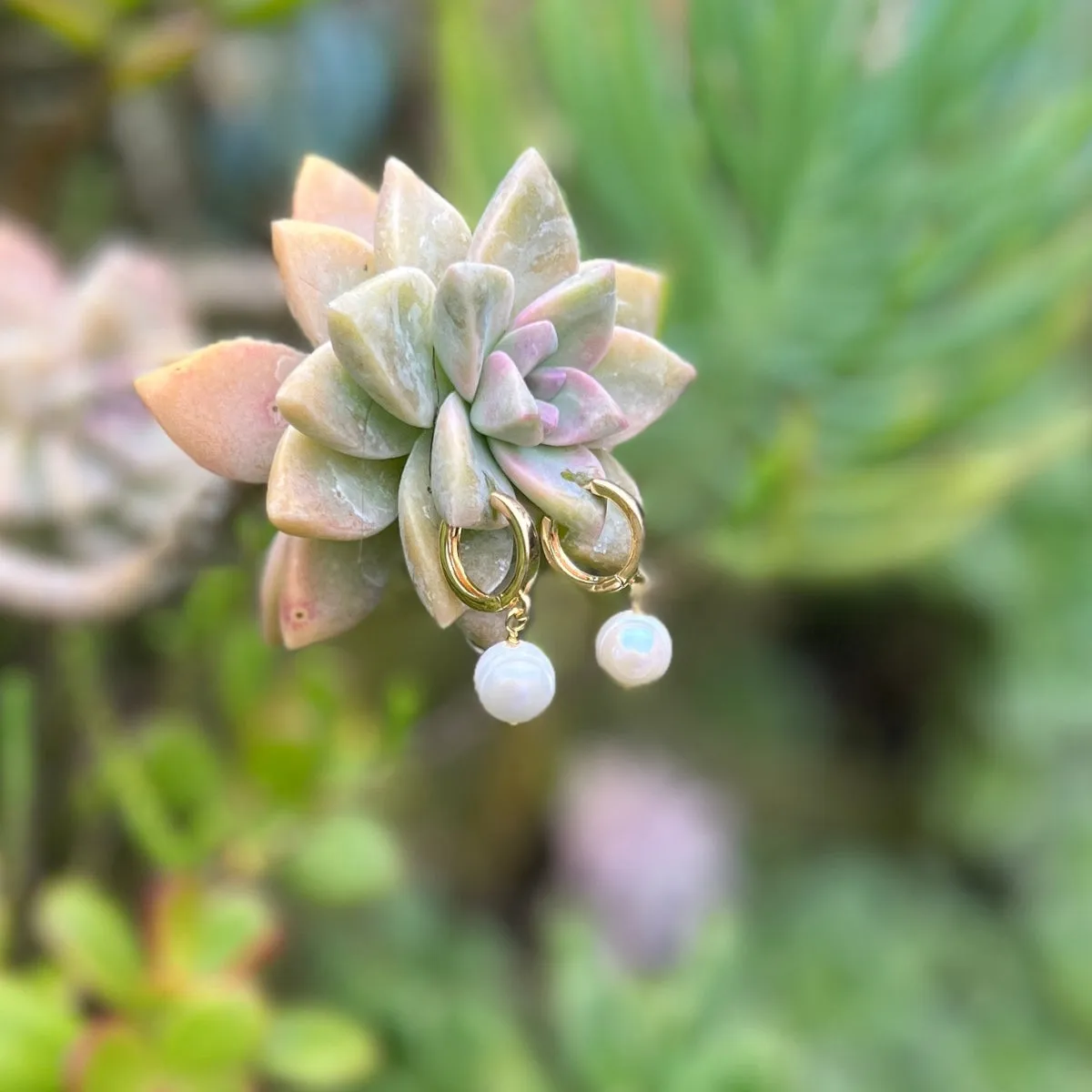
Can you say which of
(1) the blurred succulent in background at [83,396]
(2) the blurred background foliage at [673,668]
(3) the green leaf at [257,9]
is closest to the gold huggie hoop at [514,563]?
(2) the blurred background foliage at [673,668]

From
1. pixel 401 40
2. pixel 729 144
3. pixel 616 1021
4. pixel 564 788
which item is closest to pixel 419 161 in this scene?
pixel 401 40

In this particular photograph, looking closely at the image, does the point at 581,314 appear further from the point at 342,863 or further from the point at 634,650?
the point at 342,863

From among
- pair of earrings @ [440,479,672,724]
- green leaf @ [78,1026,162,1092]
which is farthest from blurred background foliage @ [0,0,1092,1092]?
pair of earrings @ [440,479,672,724]

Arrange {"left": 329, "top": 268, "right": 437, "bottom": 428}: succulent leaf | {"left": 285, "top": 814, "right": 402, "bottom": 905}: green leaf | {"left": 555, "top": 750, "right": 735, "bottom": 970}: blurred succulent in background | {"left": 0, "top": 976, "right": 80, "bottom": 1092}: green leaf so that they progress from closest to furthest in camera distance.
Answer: {"left": 329, "top": 268, "right": 437, "bottom": 428}: succulent leaf
{"left": 0, "top": 976, "right": 80, "bottom": 1092}: green leaf
{"left": 285, "top": 814, "right": 402, "bottom": 905}: green leaf
{"left": 555, "top": 750, "right": 735, "bottom": 970}: blurred succulent in background

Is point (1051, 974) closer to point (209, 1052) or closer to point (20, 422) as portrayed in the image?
point (209, 1052)

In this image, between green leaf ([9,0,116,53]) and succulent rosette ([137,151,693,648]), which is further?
green leaf ([9,0,116,53])

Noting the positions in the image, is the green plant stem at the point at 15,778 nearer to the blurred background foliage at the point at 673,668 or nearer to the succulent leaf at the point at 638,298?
the blurred background foliage at the point at 673,668

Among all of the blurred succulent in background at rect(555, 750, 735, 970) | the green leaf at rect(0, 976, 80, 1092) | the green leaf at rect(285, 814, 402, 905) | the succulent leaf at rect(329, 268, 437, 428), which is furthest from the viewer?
the blurred succulent in background at rect(555, 750, 735, 970)

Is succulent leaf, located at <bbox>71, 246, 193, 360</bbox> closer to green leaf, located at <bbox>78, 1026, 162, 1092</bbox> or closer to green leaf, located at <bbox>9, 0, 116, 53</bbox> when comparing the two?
green leaf, located at <bbox>9, 0, 116, 53</bbox>
